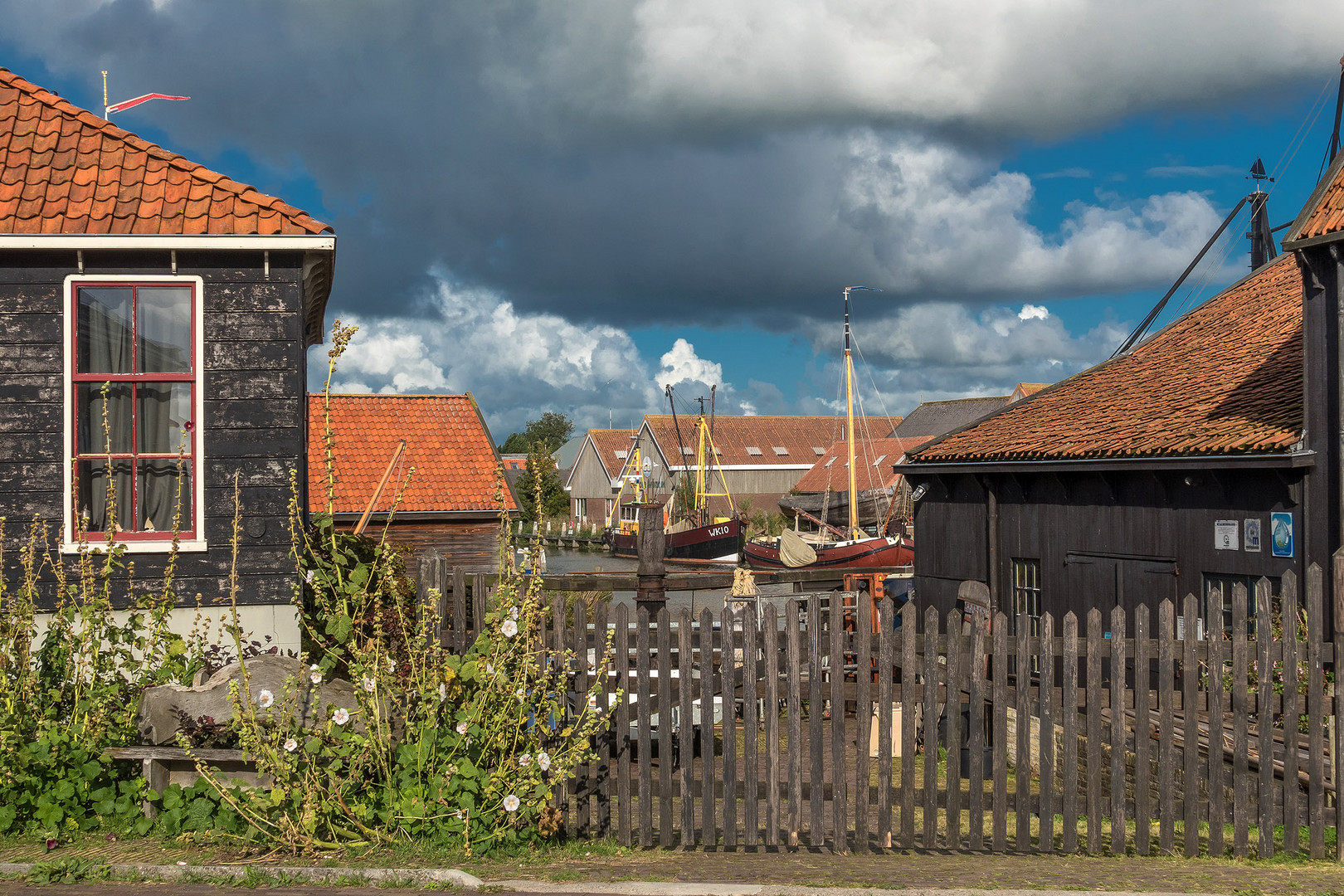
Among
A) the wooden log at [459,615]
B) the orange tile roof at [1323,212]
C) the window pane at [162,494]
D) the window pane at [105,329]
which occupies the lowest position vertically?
the wooden log at [459,615]

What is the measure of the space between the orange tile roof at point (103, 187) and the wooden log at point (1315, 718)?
752 centimetres

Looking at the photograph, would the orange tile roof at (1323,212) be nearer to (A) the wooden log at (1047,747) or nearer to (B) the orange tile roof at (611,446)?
(A) the wooden log at (1047,747)

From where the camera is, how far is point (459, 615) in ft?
22.0

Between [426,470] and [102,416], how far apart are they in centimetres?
1798

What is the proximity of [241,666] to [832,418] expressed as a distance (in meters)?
84.4

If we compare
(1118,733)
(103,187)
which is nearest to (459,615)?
(1118,733)

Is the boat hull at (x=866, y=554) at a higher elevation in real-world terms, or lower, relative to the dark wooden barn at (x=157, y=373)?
lower

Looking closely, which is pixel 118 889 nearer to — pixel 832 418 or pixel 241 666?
pixel 241 666

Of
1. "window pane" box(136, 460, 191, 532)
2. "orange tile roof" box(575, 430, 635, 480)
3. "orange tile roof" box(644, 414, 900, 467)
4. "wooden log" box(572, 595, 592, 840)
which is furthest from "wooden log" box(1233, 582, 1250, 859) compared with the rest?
"orange tile roof" box(575, 430, 635, 480)

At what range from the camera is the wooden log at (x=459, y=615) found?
6629 millimetres

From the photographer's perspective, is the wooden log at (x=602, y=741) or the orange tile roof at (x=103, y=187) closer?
the wooden log at (x=602, y=741)

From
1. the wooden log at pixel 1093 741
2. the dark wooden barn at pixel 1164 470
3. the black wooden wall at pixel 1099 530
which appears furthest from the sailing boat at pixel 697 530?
the wooden log at pixel 1093 741

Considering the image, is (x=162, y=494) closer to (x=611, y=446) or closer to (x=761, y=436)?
(x=761, y=436)

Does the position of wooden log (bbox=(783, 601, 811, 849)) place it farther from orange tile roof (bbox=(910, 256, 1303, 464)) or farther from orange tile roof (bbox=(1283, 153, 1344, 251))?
orange tile roof (bbox=(910, 256, 1303, 464))
